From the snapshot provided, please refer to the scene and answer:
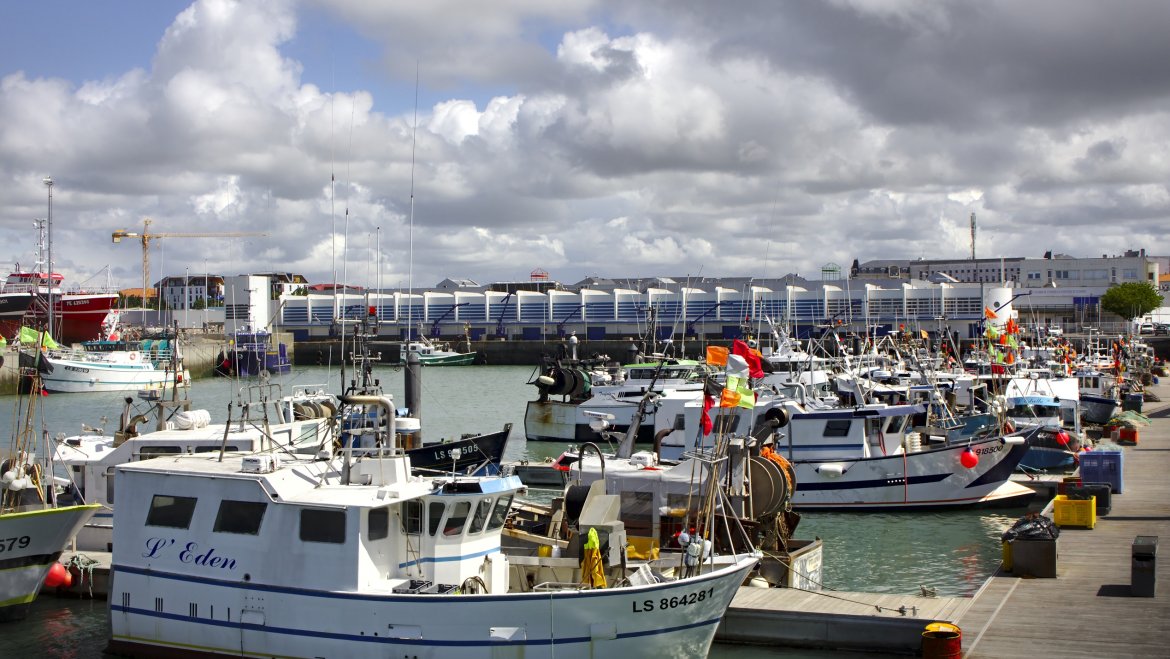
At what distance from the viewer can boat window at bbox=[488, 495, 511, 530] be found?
14.4m

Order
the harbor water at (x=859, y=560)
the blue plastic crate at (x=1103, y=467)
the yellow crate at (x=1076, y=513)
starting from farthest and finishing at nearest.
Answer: the blue plastic crate at (x=1103, y=467) → the yellow crate at (x=1076, y=513) → the harbor water at (x=859, y=560)

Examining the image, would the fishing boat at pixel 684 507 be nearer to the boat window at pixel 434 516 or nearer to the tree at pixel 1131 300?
the boat window at pixel 434 516

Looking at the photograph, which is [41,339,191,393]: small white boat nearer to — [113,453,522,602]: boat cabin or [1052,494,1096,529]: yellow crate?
[113,453,522,602]: boat cabin

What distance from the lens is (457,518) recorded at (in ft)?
45.8

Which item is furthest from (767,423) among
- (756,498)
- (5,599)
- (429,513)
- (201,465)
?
(5,599)

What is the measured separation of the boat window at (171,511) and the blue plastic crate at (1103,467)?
62.9 feet

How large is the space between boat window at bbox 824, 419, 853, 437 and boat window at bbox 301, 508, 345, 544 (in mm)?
16326

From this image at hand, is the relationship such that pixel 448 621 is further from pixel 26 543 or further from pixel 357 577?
pixel 26 543

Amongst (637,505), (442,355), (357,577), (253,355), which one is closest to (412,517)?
(357,577)

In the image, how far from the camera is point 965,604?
15812 millimetres

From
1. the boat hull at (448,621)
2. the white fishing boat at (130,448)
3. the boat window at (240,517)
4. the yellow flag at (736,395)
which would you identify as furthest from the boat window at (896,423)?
the boat window at (240,517)

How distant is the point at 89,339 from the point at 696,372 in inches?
2777

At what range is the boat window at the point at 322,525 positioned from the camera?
13367mm

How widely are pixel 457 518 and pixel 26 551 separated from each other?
26.4 ft
